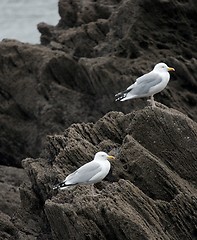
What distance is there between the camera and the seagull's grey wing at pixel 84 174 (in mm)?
10820

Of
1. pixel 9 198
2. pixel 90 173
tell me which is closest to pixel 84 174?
pixel 90 173

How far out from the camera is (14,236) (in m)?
12.3

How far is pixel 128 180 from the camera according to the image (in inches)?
429

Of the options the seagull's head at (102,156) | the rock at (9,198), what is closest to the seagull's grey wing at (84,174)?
the seagull's head at (102,156)

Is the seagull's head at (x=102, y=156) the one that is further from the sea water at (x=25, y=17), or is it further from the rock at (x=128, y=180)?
the sea water at (x=25, y=17)

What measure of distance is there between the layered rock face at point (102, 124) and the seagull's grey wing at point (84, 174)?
20cm

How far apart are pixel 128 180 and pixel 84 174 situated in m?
0.62

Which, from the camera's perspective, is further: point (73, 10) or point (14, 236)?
point (73, 10)

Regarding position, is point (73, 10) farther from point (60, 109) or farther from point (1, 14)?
point (1, 14)

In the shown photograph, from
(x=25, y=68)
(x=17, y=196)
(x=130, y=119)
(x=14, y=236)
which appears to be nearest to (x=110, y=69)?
(x=25, y=68)

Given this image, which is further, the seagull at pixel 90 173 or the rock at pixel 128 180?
the seagull at pixel 90 173

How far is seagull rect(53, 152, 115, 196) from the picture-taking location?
10836 mm

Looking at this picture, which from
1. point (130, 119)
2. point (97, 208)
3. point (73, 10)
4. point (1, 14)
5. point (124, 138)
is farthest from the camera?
point (1, 14)

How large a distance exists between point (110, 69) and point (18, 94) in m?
3.05
